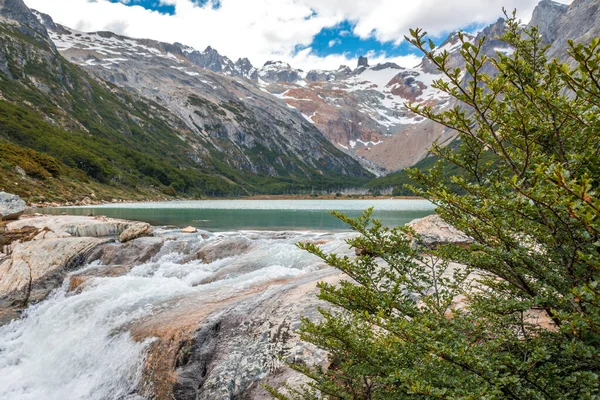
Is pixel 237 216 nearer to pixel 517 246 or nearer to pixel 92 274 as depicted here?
pixel 92 274

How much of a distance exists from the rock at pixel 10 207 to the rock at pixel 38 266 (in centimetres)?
1411

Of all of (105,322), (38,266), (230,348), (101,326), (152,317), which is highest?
(230,348)

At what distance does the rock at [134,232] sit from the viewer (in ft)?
93.5

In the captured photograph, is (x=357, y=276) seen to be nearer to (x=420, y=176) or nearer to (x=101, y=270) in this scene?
(x=420, y=176)

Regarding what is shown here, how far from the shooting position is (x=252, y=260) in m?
21.9

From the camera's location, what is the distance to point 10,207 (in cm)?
3678

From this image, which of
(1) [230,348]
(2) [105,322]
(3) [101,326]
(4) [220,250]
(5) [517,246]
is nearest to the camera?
(5) [517,246]

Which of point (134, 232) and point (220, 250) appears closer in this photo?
point (220, 250)

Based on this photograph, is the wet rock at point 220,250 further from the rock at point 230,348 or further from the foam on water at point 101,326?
the rock at point 230,348

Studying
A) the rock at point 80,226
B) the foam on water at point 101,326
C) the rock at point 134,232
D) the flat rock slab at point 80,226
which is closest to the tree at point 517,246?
the foam on water at point 101,326

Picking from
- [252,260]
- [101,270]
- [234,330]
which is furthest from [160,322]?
[101,270]

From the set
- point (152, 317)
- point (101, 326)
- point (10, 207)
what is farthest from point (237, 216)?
point (152, 317)

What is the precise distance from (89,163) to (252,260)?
12731 centimetres

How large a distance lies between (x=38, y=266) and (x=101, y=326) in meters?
12.3
